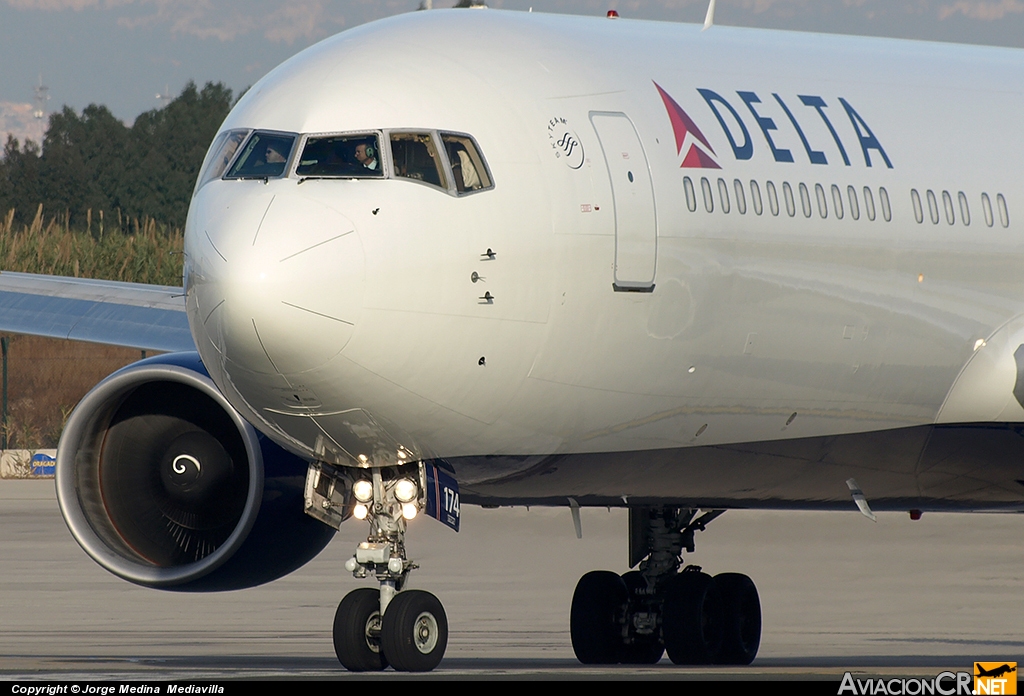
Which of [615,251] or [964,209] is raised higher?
[964,209]

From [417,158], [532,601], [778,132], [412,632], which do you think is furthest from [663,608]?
[417,158]

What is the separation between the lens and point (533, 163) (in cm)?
1146

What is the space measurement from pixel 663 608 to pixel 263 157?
6197mm

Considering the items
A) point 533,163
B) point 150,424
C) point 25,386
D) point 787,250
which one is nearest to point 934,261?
point 787,250

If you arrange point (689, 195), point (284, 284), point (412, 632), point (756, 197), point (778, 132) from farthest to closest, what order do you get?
point (778, 132), point (756, 197), point (689, 195), point (412, 632), point (284, 284)

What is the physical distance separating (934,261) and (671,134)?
97.1 inches

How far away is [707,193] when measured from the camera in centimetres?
1259

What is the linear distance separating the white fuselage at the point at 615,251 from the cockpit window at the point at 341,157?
0.09 meters

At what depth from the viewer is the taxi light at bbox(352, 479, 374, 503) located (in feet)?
38.1

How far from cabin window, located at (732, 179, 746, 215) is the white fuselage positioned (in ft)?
0.04

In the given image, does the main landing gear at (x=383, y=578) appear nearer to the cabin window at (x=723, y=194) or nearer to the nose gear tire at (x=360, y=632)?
the nose gear tire at (x=360, y=632)

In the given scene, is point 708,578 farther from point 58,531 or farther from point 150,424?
point 58,531

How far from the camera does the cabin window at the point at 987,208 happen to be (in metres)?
14.6

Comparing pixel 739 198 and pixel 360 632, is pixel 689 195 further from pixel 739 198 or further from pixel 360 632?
pixel 360 632
